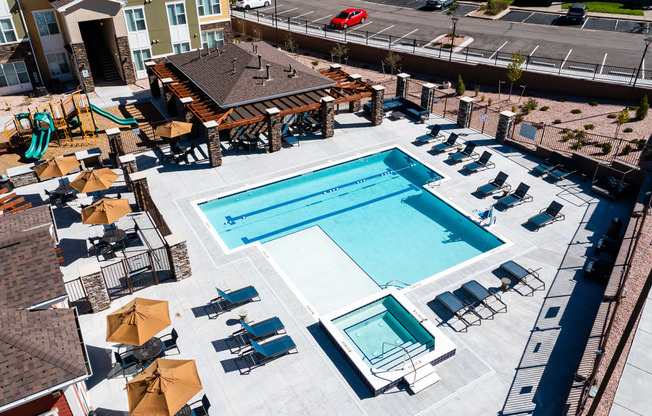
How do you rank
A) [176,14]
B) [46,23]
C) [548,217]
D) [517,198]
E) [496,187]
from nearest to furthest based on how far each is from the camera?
[548,217], [517,198], [496,187], [46,23], [176,14]

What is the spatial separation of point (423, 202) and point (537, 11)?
41901mm

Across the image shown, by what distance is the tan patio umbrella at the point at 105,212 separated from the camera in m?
21.9

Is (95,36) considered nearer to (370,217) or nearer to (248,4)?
(248,4)

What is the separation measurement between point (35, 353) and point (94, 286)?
5.65 metres

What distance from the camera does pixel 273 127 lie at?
2931cm

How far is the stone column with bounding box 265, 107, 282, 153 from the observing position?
2878 cm

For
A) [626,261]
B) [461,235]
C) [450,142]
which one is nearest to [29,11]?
[450,142]

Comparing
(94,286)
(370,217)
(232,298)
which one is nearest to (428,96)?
(370,217)

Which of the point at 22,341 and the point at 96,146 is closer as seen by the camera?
the point at 22,341

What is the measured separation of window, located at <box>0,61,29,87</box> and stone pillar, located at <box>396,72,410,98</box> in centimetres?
2822

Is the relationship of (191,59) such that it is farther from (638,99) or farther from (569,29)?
(569,29)

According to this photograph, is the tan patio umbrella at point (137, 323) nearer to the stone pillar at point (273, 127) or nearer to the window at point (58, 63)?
the stone pillar at point (273, 127)

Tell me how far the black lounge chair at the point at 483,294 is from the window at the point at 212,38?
33.4 meters

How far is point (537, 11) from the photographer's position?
57219 mm
